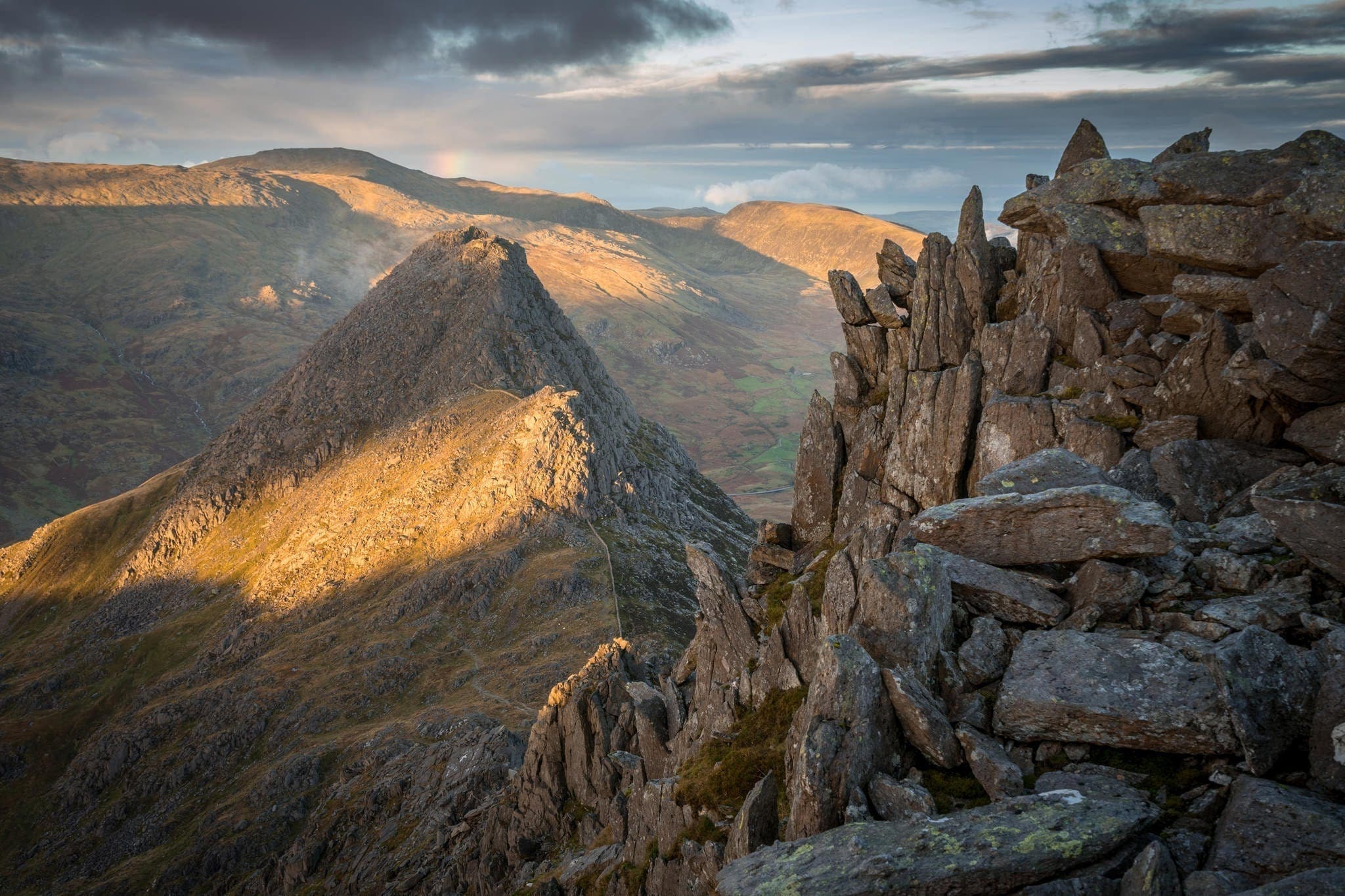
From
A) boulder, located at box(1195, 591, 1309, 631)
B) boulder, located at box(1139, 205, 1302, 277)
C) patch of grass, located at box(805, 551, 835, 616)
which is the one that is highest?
boulder, located at box(1139, 205, 1302, 277)

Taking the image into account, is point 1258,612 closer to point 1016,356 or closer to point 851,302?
point 1016,356

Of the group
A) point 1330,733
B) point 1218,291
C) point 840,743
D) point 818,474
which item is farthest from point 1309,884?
point 818,474

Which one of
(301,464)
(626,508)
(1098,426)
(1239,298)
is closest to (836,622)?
(1098,426)

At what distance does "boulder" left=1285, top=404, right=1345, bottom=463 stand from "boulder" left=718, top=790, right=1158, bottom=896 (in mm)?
12283

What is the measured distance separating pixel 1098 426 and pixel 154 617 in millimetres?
169728

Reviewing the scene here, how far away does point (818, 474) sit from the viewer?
41.3 meters

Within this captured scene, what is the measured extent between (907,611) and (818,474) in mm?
20579

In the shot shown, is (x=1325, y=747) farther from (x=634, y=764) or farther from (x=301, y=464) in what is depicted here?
(x=301, y=464)

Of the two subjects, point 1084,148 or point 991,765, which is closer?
point 991,765

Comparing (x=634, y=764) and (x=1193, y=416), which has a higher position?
(x=1193, y=416)

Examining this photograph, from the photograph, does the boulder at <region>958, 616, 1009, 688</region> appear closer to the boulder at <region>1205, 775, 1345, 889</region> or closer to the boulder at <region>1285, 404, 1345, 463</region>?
the boulder at <region>1205, 775, 1345, 889</region>

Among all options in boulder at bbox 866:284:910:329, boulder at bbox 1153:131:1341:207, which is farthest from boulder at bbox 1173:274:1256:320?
boulder at bbox 866:284:910:329

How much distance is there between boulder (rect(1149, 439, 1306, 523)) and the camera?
890 inches

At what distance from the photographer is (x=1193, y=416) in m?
24.3
